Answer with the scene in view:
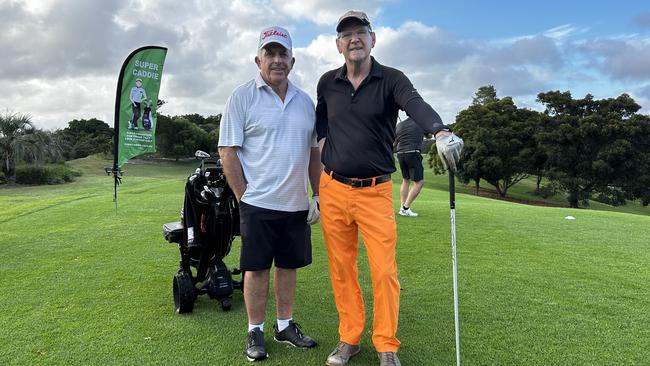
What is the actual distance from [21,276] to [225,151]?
3.14 m

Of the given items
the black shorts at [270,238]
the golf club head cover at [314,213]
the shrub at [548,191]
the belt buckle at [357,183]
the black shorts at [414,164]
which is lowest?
the shrub at [548,191]

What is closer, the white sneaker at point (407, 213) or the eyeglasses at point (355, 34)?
the eyeglasses at point (355, 34)

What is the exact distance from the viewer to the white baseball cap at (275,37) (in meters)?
3.09

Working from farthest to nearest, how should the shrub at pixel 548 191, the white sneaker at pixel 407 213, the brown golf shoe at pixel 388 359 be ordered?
1. the shrub at pixel 548 191
2. the white sneaker at pixel 407 213
3. the brown golf shoe at pixel 388 359

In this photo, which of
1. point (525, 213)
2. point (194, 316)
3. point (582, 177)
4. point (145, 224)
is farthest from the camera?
point (582, 177)

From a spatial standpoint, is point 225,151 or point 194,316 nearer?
point 225,151

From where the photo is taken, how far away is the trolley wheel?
3.72m

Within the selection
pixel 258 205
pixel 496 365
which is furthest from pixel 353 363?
pixel 258 205

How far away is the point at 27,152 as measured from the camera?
26281 mm

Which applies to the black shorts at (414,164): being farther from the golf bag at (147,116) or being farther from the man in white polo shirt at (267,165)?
the man in white polo shirt at (267,165)

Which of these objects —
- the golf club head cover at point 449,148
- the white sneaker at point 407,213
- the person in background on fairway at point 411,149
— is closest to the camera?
the golf club head cover at point 449,148

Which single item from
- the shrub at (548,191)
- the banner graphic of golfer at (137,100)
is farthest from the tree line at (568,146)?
the banner graphic of golfer at (137,100)

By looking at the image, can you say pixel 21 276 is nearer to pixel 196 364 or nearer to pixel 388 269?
pixel 196 364

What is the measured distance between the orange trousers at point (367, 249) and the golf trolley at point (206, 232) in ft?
2.57
